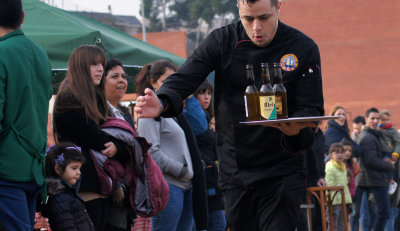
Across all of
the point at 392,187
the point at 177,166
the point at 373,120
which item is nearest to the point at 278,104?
the point at 177,166

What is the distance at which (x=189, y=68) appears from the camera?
396 centimetres

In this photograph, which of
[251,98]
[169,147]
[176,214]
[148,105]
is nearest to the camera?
[148,105]

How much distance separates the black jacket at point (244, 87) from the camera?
3.89m

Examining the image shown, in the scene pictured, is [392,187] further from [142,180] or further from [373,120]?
[142,180]

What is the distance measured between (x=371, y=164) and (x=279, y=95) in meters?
9.09

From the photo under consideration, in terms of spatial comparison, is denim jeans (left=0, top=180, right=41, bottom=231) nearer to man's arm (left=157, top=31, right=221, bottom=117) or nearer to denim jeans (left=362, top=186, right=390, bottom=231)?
man's arm (left=157, top=31, right=221, bottom=117)

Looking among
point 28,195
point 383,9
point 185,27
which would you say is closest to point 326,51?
point 383,9

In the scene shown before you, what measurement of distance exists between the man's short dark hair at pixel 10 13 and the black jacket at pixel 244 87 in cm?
131

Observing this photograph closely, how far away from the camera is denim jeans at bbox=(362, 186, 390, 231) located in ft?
39.8

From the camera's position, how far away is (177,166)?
6477 mm

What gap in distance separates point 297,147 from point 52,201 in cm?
242

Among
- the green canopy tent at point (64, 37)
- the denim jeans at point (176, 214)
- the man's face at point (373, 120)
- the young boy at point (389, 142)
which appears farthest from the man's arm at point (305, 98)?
the young boy at point (389, 142)

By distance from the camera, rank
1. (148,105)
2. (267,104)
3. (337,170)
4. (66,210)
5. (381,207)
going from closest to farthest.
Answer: (148,105) < (267,104) < (66,210) < (337,170) < (381,207)

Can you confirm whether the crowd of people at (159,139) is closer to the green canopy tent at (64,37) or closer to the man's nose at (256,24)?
the man's nose at (256,24)
